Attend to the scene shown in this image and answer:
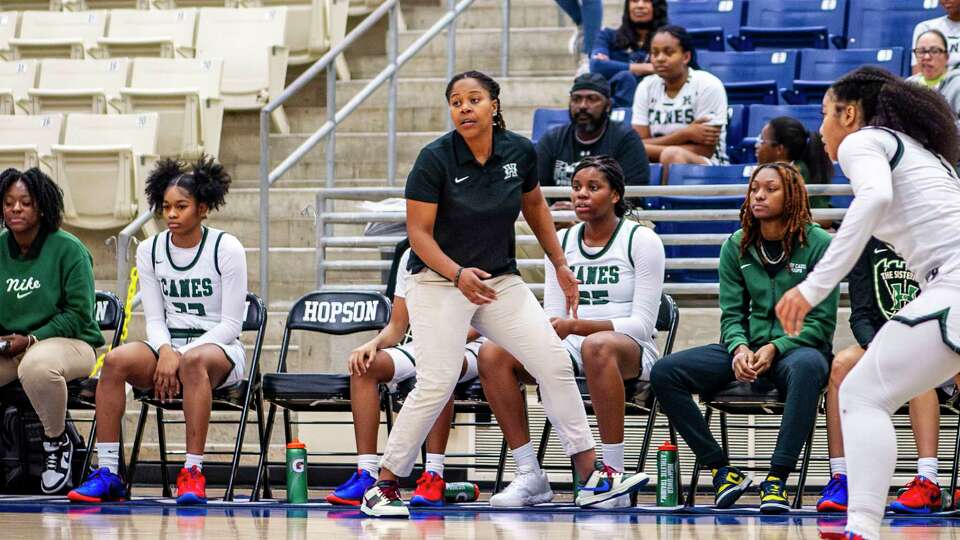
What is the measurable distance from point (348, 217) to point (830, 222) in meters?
2.48

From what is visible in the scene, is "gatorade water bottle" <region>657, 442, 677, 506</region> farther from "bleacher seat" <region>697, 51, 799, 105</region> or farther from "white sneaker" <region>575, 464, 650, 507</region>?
"bleacher seat" <region>697, 51, 799, 105</region>

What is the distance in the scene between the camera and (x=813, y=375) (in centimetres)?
598

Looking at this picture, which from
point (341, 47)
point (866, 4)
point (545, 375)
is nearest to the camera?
point (545, 375)

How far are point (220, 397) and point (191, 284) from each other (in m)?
0.53

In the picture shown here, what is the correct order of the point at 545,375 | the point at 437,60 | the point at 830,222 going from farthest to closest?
1. the point at 437,60
2. the point at 830,222
3. the point at 545,375

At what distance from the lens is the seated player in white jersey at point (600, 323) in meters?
6.16

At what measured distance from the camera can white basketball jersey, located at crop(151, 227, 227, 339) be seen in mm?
6840

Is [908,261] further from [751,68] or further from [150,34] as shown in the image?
[150,34]

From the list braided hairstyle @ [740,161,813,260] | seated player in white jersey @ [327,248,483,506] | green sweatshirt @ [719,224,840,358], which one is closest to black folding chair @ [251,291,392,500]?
seated player in white jersey @ [327,248,483,506]

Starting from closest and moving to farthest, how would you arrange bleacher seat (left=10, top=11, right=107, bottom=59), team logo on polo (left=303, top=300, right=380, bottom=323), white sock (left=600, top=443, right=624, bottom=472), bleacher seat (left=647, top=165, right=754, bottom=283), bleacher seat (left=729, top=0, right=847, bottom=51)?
white sock (left=600, top=443, right=624, bottom=472) → team logo on polo (left=303, top=300, right=380, bottom=323) → bleacher seat (left=647, top=165, right=754, bottom=283) → bleacher seat (left=729, top=0, right=847, bottom=51) → bleacher seat (left=10, top=11, right=107, bottom=59)

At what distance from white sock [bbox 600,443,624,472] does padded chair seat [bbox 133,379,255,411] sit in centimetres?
173

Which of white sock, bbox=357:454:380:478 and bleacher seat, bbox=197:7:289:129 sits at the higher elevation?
bleacher seat, bbox=197:7:289:129

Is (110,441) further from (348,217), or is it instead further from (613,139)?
(613,139)

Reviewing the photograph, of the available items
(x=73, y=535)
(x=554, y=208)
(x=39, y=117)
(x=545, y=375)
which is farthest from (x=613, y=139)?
(x=39, y=117)
